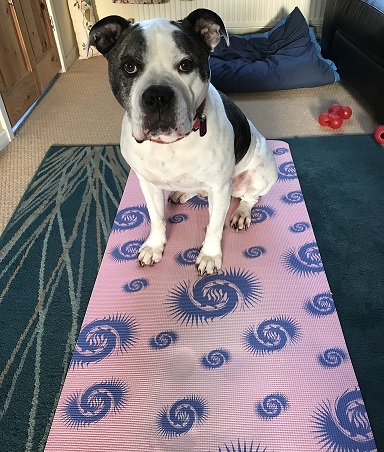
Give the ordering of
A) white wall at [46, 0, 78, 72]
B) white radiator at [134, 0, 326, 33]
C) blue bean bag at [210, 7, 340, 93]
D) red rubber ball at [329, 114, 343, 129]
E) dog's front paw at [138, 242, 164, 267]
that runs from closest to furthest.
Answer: dog's front paw at [138, 242, 164, 267] < red rubber ball at [329, 114, 343, 129] < blue bean bag at [210, 7, 340, 93] < white wall at [46, 0, 78, 72] < white radiator at [134, 0, 326, 33]

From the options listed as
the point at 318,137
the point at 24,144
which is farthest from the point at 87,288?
the point at 318,137


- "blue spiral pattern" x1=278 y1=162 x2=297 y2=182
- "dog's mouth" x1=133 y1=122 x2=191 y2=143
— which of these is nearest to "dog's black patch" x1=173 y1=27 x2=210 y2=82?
"dog's mouth" x1=133 y1=122 x2=191 y2=143

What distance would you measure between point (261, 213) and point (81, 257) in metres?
0.92

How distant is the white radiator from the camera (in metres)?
4.35

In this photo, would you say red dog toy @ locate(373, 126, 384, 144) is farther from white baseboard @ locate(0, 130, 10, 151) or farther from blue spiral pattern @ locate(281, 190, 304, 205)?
white baseboard @ locate(0, 130, 10, 151)

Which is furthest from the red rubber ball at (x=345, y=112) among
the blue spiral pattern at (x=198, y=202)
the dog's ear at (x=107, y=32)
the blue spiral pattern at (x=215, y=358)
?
the blue spiral pattern at (x=215, y=358)

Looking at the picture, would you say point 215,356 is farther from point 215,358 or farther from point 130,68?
point 130,68

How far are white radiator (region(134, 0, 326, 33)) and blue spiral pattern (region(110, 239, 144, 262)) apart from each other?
10.6 ft

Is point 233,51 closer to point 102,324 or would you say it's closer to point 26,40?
point 26,40

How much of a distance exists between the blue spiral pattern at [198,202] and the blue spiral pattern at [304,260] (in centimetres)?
54

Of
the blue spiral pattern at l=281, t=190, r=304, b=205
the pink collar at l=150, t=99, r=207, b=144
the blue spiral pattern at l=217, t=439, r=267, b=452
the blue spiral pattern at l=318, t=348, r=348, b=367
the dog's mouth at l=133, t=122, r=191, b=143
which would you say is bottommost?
the blue spiral pattern at l=281, t=190, r=304, b=205

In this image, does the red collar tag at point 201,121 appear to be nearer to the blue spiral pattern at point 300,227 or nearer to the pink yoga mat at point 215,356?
the pink yoga mat at point 215,356

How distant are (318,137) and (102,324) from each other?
6.69 ft

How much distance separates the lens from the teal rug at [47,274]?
152 cm
